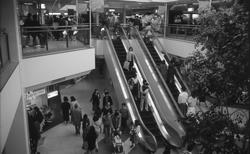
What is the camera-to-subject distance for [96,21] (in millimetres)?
20281

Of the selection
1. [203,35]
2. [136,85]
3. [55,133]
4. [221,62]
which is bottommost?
[55,133]

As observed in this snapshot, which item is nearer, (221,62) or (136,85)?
(221,62)

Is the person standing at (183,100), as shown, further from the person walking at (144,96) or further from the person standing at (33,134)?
the person standing at (33,134)

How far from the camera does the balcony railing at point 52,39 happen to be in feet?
26.9

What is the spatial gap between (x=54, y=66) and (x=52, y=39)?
1.23 m

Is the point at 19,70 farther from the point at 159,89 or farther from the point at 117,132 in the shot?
the point at 159,89

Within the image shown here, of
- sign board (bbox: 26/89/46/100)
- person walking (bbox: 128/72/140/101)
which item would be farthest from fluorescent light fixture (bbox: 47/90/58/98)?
person walking (bbox: 128/72/140/101)

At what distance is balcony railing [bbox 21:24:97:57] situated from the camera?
8188 mm

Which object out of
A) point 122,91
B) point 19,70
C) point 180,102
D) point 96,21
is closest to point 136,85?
point 122,91

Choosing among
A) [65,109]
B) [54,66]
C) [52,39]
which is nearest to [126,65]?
[65,109]

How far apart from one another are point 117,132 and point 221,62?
6263 mm

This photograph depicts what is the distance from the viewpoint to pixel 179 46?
16156 millimetres

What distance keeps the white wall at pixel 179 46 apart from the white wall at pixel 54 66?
638 centimetres

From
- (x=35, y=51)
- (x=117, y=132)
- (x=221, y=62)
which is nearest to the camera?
(x=221, y=62)
